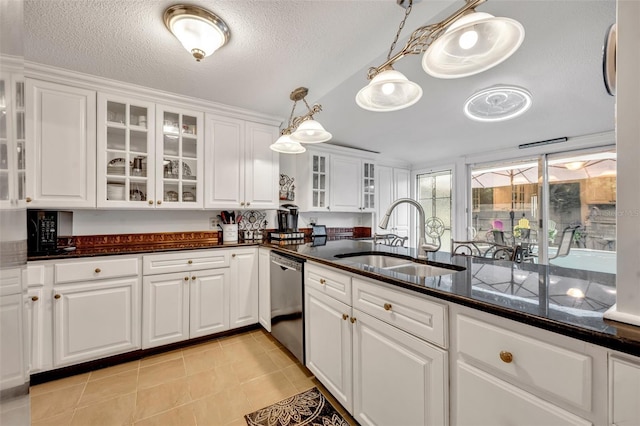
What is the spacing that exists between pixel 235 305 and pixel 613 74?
2.74 m

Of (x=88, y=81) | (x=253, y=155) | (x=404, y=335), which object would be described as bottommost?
(x=404, y=335)

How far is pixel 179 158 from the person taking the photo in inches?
97.2

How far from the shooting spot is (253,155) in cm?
282

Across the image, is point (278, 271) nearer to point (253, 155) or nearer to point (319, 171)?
point (253, 155)

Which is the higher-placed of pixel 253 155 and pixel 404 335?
pixel 253 155

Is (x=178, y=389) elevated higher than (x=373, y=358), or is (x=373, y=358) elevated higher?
(x=373, y=358)

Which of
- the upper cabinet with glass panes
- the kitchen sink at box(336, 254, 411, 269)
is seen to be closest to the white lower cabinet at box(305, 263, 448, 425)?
the kitchen sink at box(336, 254, 411, 269)

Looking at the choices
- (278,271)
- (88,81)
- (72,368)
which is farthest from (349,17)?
(72,368)

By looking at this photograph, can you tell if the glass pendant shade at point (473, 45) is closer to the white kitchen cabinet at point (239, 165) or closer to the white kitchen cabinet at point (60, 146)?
the white kitchen cabinet at point (239, 165)

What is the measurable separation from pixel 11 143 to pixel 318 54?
1.83m

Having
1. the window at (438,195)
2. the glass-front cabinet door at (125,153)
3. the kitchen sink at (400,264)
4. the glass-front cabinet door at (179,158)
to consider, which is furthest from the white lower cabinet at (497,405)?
the window at (438,195)

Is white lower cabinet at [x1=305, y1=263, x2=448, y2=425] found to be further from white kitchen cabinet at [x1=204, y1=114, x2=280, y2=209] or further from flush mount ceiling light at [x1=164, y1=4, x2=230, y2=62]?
flush mount ceiling light at [x1=164, y1=4, x2=230, y2=62]

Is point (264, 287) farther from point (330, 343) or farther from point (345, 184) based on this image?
point (345, 184)

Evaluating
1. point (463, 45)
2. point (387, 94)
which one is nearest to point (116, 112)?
point (387, 94)
